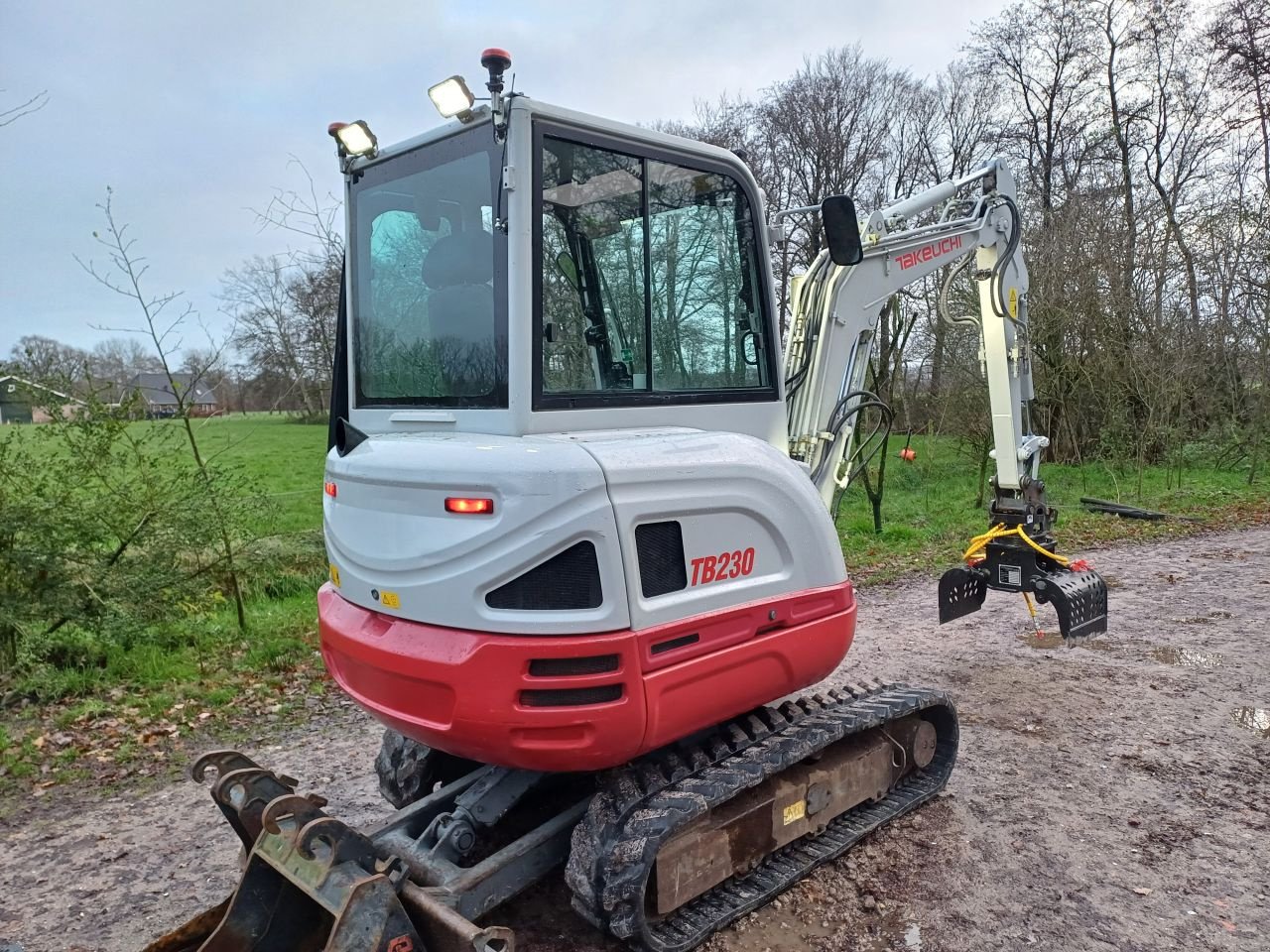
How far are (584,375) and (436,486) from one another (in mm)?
666

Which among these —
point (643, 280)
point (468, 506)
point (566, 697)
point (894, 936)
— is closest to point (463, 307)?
point (643, 280)

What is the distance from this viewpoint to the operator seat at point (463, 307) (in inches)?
117

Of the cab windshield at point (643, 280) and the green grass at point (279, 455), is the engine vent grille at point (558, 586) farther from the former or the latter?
the green grass at point (279, 455)

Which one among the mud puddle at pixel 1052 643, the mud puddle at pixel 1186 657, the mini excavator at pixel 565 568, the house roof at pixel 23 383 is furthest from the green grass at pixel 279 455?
the mud puddle at pixel 1186 657

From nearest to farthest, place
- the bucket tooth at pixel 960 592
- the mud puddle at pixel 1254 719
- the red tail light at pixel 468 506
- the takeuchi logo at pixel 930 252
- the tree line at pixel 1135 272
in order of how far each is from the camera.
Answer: the red tail light at pixel 468 506 < the takeuchi logo at pixel 930 252 < the mud puddle at pixel 1254 719 < the bucket tooth at pixel 960 592 < the tree line at pixel 1135 272

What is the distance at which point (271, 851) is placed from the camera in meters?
2.71

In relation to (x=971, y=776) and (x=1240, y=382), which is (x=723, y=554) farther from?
(x=1240, y=382)

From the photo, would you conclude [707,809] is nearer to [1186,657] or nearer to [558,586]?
[558,586]

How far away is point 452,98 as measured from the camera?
2883 millimetres

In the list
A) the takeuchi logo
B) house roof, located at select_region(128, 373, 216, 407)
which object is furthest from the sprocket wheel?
house roof, located at select_region(128, 373, 216, 407)

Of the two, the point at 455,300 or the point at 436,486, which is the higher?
the point at 455,300

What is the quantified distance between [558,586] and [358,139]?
205 centimetres

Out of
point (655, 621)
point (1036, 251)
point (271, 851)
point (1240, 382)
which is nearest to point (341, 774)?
point (271, 851)

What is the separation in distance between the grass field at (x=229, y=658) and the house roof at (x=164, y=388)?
199mm
